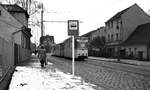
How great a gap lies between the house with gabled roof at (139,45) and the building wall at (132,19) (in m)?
1.48

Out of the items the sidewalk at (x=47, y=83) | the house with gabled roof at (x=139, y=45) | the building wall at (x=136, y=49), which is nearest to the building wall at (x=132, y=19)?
the house with gabled roof at (x=139, y=45)

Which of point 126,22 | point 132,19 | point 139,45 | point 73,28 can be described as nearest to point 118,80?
point 73,28

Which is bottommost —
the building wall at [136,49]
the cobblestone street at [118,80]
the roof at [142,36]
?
the cobblestone street at [118,80]

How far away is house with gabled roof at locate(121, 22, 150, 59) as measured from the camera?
1607 inches

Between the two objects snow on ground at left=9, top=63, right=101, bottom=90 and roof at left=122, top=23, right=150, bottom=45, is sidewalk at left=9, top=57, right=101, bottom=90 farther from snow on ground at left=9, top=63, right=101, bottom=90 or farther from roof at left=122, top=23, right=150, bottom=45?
roof at left=122, top=23, right=150, bottom=45

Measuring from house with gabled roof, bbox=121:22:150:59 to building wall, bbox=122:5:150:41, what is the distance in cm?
148

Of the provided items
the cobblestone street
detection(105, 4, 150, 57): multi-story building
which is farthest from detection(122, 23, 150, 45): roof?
the cobblestone street

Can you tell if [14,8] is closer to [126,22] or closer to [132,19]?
[126,22]

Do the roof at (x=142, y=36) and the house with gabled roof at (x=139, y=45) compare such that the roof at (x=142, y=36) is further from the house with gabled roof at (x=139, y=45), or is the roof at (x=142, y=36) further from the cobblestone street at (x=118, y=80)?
the cobblestone street at (x=118, y=80)

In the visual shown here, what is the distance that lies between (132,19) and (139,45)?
13577 mm

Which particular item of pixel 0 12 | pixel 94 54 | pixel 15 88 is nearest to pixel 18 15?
pixel 0 12

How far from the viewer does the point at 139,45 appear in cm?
4341

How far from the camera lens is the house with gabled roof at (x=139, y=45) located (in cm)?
4081

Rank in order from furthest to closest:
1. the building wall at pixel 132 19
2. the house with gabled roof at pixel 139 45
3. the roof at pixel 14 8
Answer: the building wall at pixel 132 19
the roof at pixel 14 8
the house with gabled roof at pixel 139 45
